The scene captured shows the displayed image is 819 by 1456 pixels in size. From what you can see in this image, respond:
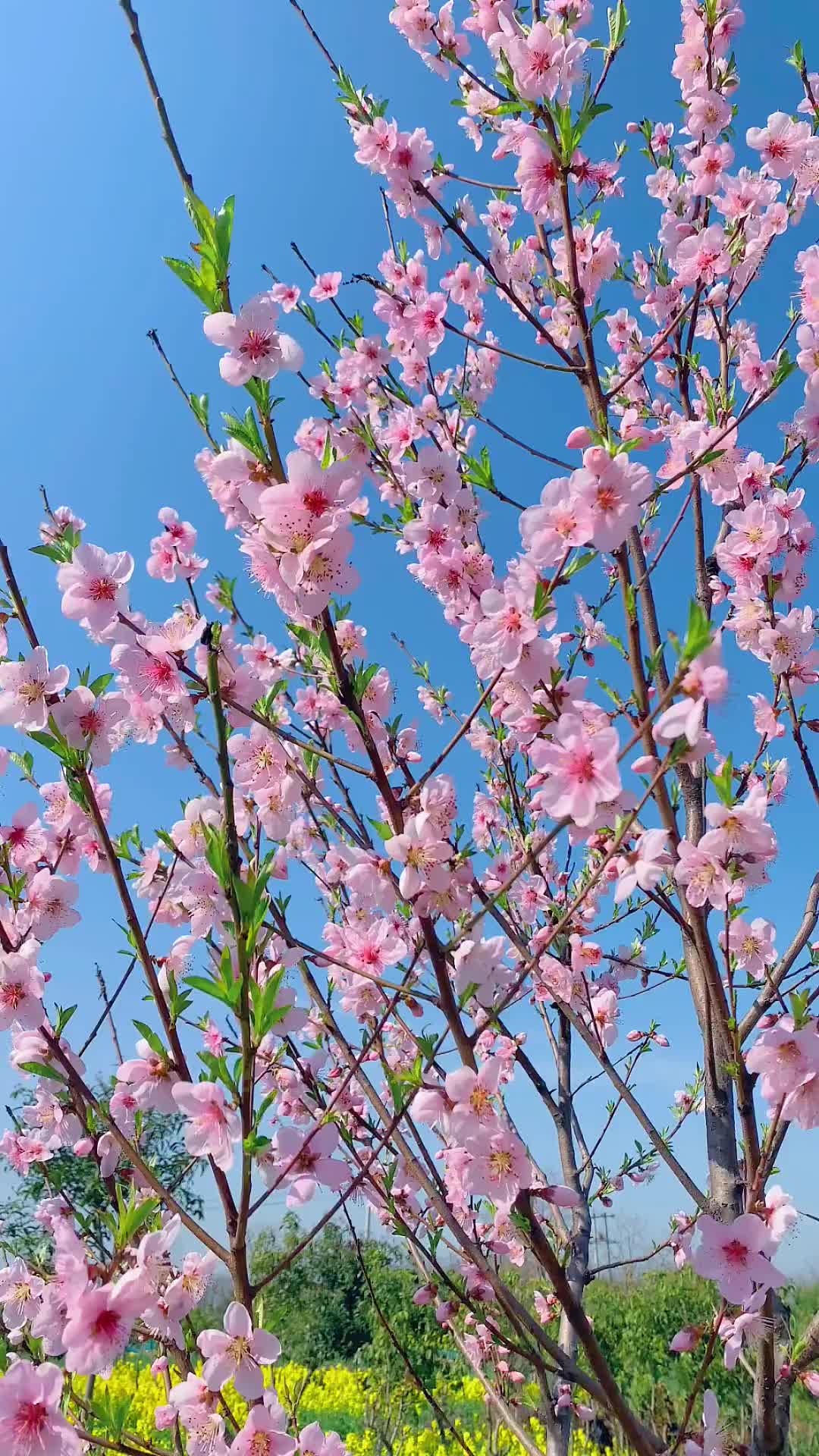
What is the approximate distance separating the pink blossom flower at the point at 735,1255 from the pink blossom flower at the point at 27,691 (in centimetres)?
151

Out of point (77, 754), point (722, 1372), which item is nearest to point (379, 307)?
point (77, 754)

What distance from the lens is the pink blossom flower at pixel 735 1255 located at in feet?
5.13

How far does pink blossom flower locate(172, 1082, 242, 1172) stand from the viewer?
1253 millimetres

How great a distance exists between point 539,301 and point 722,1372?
978cm

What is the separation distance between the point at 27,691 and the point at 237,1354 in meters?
1.15

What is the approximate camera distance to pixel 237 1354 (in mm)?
1322

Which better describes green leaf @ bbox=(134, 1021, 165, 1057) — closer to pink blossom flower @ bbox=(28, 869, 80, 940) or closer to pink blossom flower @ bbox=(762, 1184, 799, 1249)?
pink blossom flower @ bbox=(28, 869, 80, 940)

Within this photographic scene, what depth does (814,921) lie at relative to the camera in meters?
2.17

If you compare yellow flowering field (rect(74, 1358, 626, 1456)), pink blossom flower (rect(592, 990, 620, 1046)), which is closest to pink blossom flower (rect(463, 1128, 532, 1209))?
pink blossom flower (rect(592, 990, 620, 1046))

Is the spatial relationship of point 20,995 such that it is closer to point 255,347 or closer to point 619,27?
point 255,347

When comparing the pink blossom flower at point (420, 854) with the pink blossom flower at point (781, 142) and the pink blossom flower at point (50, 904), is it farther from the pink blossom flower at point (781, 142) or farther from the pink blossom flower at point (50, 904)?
the pink blossom flower at point (781, 142)

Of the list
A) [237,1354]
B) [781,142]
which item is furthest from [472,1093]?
[781,142]

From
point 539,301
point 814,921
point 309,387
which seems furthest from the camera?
point 539,301

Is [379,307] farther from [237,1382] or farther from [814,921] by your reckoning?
[237,1382]
